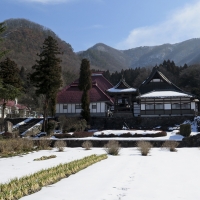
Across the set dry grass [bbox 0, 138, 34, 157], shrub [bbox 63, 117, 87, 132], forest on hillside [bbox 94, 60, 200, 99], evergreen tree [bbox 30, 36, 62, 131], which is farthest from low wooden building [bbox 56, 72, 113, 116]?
dry grass [bbox 0, 138, 34, 157]

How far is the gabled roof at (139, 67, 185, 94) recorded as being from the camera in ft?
122

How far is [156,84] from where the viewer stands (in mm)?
37781

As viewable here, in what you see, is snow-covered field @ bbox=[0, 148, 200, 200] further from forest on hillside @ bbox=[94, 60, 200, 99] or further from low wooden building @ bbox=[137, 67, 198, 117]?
forest on hillside @ bbox=[94, 60, 200, 99]

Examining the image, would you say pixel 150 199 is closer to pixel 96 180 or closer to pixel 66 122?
pixel 96 180

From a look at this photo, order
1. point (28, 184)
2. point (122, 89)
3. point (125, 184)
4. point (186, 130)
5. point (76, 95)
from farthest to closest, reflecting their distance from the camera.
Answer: point (76, 95) < point (122, 89) < point (186, 130) < point (125, 184) < point (28, 184)

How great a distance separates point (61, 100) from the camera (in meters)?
39.0

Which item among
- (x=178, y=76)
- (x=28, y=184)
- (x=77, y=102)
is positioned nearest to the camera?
(x=28, y=184)

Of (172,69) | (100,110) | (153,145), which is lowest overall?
(153,145)

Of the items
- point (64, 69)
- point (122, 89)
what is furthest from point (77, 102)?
point (64, 69)

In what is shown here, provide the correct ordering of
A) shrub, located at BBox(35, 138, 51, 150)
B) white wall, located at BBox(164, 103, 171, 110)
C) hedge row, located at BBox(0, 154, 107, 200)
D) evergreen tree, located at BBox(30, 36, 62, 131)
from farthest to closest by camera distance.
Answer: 1. white wall, located at BBox(164, 103, 171, 110)
2. evergreen tree, located at BBox(30, 36, 62, 131)
3. shrub, located at BBox(35, 138, 51, 150)
4. hedge row, located at BBox(0, 154, 107, 200)

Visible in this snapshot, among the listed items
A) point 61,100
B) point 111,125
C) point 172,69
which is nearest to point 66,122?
point 111,125

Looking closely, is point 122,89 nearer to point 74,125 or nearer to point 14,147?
point 74,125

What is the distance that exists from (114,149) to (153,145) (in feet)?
25.1

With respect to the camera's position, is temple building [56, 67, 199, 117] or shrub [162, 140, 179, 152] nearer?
shrub [162, 140, 179, 152]
